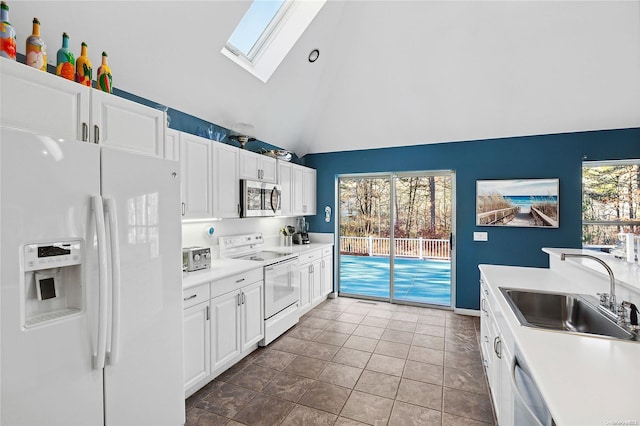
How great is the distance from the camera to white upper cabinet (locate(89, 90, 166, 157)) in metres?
1.71

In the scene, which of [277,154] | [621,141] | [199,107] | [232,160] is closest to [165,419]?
[232,160]

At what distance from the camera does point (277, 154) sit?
4094 millimetres

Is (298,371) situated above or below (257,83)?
below

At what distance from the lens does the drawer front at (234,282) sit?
2548 millimetres

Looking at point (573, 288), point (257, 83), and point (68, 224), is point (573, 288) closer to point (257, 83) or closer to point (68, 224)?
point (68, 224)

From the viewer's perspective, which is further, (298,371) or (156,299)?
(298,371)

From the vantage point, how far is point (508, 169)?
420cm

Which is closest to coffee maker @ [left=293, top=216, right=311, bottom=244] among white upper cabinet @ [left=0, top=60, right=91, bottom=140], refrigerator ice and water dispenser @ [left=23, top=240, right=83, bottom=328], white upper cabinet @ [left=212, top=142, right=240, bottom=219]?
white upper cabinet @ [left=212, top=142, right=240, bottom=219]

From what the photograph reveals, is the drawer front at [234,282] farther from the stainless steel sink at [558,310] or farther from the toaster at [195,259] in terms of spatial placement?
the stainless steel sink at [558,310]

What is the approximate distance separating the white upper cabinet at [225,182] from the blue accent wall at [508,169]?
244 centimetres

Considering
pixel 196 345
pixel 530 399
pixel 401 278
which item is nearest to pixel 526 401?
pixel 530 399

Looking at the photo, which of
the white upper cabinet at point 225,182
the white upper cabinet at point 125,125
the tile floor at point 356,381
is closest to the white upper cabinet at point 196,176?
the white upper cabinet at point 225,182

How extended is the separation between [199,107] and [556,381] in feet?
11.3

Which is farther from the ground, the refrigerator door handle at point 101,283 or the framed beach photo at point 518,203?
the framed beach photo at point 518,203
